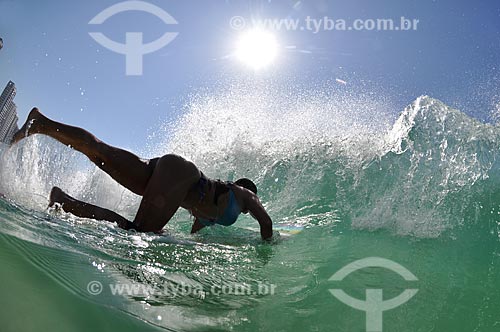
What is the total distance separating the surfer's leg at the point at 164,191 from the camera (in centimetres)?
379

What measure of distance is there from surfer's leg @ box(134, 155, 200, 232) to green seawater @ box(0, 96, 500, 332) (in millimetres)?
281

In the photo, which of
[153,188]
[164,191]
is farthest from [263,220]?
[153,188]

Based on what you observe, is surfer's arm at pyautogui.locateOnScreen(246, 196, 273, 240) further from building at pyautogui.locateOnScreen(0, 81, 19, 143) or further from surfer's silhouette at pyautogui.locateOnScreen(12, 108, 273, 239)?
building at pyautogui.locateOnScreen(0, 81, 19, 143)

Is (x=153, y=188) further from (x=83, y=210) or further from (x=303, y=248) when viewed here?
(x=303, y=248)

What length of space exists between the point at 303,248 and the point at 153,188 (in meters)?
1.71

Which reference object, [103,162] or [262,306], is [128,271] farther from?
[103,162]

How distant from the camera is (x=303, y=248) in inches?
159

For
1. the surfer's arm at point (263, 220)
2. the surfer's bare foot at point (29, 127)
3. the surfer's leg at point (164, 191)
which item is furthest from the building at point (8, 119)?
the surfer's arm at point (263, 220)

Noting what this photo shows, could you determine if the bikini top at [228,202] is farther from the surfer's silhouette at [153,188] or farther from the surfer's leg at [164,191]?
the surfer's leg at [164,191]

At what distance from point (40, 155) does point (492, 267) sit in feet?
19.0

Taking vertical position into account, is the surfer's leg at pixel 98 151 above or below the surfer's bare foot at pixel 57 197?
above

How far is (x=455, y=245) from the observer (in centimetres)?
408

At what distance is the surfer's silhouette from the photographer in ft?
12.5

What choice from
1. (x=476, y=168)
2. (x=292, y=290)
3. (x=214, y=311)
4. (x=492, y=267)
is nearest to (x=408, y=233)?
(x=492, y=267)
